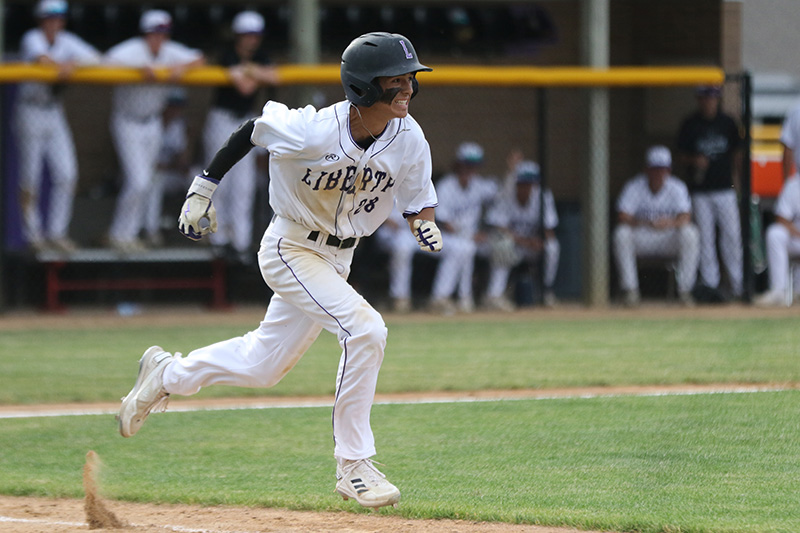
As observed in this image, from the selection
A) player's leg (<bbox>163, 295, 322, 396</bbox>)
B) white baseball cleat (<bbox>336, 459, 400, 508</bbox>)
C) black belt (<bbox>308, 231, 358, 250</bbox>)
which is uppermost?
black belt (<bbox>308, 231, 358, 250</bbox>)

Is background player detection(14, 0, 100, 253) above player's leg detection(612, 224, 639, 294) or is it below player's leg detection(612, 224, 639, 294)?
above

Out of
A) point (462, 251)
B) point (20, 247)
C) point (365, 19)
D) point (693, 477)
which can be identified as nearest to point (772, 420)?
point (693, 477)

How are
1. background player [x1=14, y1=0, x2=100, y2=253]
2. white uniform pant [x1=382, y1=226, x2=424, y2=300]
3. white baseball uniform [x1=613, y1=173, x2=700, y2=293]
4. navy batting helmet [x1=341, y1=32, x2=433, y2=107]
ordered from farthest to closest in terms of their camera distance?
white baseball uniform [x1=613, y1=173, x2=700, y2=293]
white uniform pant [x1=382, y1=226, x2=424, y2=300]
background player [x1=14, y1=0, x2=100, y2=253]
navy batting helmet [x1=341, y1=32, x2=433, y2=107]

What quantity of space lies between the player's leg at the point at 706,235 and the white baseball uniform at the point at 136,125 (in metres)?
5.09

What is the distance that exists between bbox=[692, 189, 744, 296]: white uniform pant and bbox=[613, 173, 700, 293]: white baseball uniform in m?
0.11

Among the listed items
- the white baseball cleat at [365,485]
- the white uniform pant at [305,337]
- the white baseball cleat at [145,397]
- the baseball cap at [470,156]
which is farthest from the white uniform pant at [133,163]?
the white baseball cleat at [365,485]

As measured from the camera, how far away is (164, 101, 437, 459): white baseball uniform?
406 cm

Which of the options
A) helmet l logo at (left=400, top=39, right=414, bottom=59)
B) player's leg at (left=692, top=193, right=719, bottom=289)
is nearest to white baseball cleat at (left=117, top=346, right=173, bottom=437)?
helmet l logo at (left=400, top=39, right=414, bottom=59)

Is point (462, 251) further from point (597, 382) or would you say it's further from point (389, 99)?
point (389, 99)

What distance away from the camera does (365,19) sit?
12828mm

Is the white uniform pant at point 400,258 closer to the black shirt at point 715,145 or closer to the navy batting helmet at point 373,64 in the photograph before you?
the black shirt at point 715,145

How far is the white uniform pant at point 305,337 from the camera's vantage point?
4.04 metres

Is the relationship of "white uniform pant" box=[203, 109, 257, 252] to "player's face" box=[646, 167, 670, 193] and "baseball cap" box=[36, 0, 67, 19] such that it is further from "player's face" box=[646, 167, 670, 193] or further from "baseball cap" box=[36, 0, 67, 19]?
"player's face" box=[646, 167, 670, 193]

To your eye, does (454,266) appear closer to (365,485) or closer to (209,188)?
(209,188)
